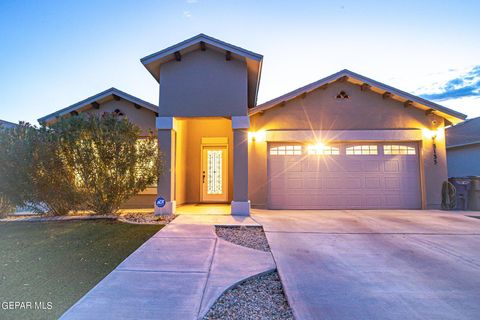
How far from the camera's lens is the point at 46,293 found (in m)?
2.74

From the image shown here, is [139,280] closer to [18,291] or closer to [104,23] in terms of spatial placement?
[18,291]

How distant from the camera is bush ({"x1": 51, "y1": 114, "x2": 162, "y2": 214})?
641cm

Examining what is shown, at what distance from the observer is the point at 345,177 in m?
8.82

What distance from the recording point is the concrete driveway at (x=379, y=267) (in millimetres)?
2527

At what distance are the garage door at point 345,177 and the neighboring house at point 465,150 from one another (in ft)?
23.7

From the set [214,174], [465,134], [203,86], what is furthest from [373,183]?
[465,134]

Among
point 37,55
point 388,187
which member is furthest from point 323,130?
point 37,55

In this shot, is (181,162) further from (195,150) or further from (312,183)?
(312,183)

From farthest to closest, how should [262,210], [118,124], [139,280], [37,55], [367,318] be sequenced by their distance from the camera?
[37,55] → [262,210] → [118,124] → [139,280] → [367,318]

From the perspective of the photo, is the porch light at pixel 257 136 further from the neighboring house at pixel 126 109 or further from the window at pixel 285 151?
the neighboring house at pixel 126 109

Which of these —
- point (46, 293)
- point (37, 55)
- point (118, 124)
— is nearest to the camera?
point (46, 293)

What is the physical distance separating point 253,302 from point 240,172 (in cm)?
→ 496

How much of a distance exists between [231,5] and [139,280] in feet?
28.7

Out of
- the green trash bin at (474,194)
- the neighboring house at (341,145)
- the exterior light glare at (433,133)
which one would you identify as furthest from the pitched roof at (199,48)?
the green trash bin at (474,194)
